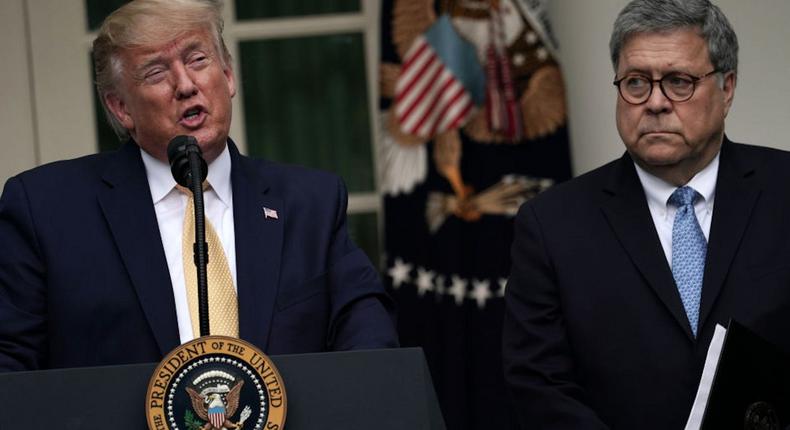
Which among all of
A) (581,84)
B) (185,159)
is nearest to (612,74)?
(581,84)

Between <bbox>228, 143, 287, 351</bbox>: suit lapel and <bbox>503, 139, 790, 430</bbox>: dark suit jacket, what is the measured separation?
69 centimetres

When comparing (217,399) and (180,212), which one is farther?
(180,212)

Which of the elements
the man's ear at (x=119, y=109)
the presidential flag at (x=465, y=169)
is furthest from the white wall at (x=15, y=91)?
the man's ear at (x=119, y=109)

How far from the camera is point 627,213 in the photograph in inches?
159

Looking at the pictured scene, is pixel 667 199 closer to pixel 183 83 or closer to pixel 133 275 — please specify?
pixel 183 83

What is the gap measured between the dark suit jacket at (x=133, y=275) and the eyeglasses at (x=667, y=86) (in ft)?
2.76

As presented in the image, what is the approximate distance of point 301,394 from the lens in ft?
9.66

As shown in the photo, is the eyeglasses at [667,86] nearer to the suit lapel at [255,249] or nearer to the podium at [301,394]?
the suit lapel at [255,249]

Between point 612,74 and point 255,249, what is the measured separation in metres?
2.29

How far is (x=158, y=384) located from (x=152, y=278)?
2.51 feet

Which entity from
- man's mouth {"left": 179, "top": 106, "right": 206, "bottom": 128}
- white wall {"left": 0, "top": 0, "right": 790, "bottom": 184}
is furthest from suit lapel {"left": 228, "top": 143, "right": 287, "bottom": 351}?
white wall {"left": 0, "top": 0, "right": 790, "bottom": 184}

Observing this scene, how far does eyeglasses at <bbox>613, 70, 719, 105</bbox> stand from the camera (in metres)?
3.98

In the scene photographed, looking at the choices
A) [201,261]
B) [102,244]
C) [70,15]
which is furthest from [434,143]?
[201,261]

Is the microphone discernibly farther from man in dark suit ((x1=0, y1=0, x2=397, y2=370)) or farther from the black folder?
the black folder
